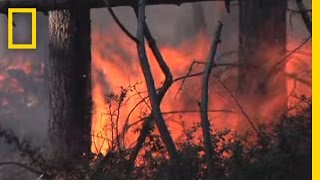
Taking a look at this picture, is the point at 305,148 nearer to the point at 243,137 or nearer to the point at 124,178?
the point at 243,137

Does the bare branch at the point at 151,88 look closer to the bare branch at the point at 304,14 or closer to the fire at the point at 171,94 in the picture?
the fire at the point at 171,94

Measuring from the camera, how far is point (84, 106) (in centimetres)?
598

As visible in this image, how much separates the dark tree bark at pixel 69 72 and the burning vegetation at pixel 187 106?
45mm

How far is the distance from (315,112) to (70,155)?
2127 mm

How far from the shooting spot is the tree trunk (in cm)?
492

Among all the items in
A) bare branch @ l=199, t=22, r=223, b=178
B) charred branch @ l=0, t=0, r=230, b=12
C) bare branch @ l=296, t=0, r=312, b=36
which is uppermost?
charred branch @ l=0, t=0, r=230, b=12

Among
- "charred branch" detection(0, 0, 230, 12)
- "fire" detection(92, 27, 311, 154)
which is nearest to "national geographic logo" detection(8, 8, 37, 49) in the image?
"charred branch" detection(0, 0, 230, 12)

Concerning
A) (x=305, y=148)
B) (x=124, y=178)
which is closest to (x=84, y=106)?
(x=124, y=178)

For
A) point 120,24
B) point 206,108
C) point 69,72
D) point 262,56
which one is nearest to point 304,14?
point 262,56

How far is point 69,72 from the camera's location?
6.14 meters

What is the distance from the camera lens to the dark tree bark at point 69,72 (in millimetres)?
5906

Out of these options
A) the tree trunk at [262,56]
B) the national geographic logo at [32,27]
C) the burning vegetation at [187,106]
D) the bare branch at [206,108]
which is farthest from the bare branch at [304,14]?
the national geographic logo at [32,27]

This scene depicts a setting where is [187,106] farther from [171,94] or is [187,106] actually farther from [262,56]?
[262,56]

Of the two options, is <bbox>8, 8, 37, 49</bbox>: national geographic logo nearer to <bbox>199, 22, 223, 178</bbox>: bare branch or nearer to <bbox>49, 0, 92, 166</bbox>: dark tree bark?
<bbox>49, 0, 92, 166</bbox>: dark tree bark
